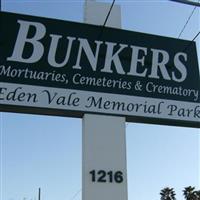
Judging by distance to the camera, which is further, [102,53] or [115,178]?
[102,53]

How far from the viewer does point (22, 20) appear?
9.79 meters

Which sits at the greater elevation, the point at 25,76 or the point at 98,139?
the point at 25,76

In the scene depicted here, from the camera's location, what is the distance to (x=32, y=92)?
9.21m

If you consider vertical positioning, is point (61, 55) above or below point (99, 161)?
above

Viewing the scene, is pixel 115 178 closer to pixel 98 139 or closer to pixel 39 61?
pixel 98 139

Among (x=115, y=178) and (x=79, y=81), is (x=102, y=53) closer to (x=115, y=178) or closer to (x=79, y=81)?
(x=79, y=81)

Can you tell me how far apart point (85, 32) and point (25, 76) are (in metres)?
1.61

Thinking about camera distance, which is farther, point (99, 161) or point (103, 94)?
point (103, 94)

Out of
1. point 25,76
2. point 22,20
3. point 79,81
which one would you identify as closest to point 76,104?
point 79,81

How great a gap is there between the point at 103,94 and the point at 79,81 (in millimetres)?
518

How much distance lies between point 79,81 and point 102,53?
0.85 metres

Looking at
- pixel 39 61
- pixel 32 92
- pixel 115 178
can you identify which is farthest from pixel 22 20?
pixel 115 178

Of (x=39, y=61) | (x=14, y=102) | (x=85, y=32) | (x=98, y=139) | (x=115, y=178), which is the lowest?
(x=115, y=178)

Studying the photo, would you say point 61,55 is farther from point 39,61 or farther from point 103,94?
point 103,94
